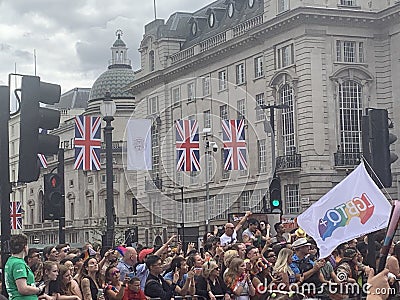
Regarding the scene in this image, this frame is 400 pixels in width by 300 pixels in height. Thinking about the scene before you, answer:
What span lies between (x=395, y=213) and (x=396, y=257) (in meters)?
2.24

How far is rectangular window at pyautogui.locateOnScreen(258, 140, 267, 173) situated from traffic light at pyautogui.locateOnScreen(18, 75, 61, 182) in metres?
44.2

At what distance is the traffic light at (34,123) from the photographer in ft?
33.1

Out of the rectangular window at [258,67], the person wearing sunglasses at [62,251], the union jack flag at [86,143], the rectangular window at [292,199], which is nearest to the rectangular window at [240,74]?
the rectangular window at [258,67]

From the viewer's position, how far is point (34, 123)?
1020cm

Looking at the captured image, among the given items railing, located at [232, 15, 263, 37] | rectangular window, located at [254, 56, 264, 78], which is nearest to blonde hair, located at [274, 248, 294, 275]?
rectangular window, located at [254, 56, 264, 78]

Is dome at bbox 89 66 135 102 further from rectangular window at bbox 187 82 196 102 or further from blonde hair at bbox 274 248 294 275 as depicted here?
blonde hair at bbox 274 248 294 275

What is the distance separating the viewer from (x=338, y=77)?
53062 mm

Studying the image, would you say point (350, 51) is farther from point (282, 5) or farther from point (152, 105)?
point (152, 105)

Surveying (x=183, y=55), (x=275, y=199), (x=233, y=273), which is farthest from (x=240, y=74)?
(x=233, y=273)

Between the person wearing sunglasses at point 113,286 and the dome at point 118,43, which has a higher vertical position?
the dome at point 118,43

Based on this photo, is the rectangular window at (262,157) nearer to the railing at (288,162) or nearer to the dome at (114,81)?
the railing at (288,162)

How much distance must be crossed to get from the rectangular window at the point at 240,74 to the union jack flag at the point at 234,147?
1959 cm

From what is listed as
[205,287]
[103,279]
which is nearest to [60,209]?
[103,279]

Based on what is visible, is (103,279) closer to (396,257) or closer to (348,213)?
(348,213)
